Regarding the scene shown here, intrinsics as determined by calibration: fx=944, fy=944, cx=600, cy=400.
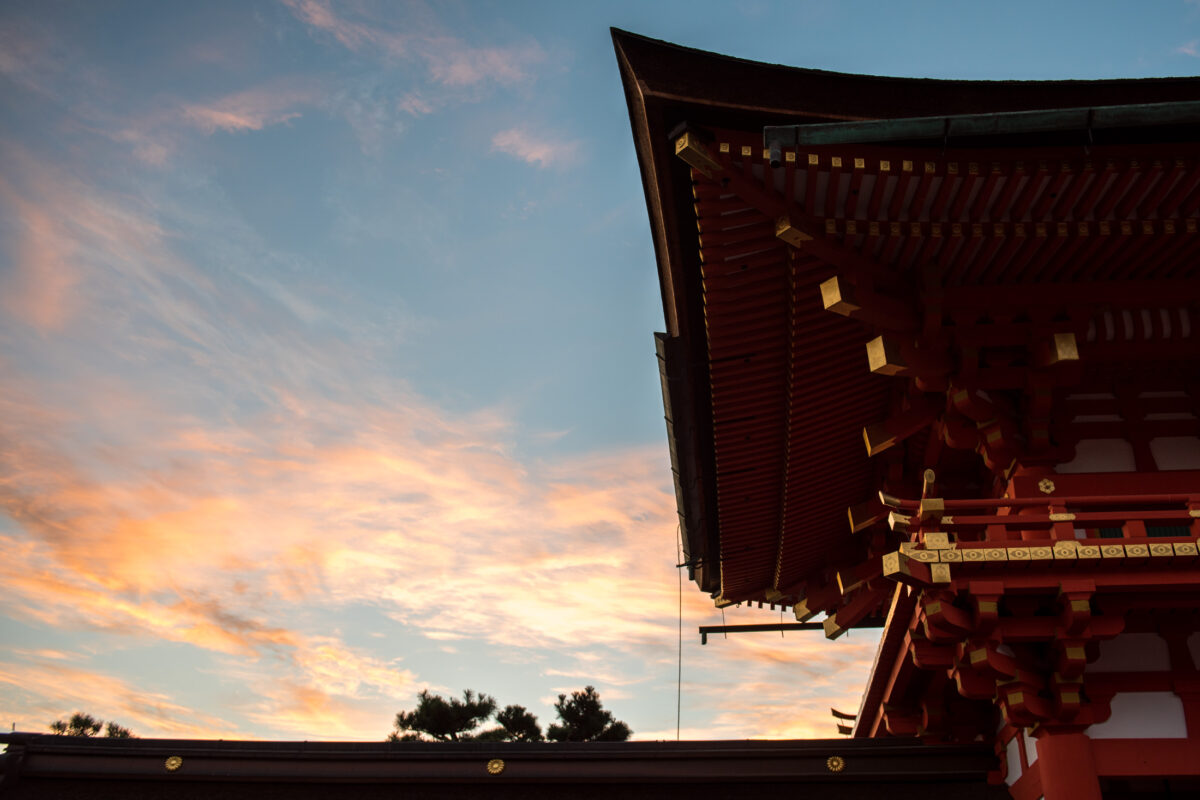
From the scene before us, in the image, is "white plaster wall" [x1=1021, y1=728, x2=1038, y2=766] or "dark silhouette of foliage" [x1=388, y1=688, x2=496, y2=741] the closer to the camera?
"white plaster wall" [x1=1021, y1=728, x2=1038, y2=766]

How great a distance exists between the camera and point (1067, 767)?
891 centimetres

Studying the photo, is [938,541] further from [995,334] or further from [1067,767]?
[995,334]

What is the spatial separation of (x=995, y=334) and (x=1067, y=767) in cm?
436

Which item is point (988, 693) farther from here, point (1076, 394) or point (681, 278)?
point (681, 278)

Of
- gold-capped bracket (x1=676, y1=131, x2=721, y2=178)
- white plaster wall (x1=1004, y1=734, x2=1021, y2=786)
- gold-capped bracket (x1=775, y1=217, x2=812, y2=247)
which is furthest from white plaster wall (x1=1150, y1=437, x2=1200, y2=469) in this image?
gold-capped bracket (x1=676, y1=131, x2=721, y2=178)

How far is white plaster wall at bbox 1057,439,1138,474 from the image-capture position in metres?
10.4

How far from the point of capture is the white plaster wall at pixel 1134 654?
9523 millimetres

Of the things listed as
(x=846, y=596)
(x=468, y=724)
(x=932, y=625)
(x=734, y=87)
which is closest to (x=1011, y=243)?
(x=734, y=87)

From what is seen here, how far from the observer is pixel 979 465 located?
484 inches

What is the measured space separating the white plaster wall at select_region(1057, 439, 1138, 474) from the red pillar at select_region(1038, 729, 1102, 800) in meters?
2.87

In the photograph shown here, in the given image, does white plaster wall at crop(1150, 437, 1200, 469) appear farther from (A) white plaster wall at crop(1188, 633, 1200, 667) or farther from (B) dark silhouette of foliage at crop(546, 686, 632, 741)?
(B) dark silhouette of foliage at crop(546, 686, 632, 741)

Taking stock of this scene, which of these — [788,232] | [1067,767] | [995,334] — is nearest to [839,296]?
[788,232]

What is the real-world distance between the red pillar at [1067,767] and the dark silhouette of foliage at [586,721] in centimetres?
1782

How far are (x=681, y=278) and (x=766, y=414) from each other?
249 centimetres
